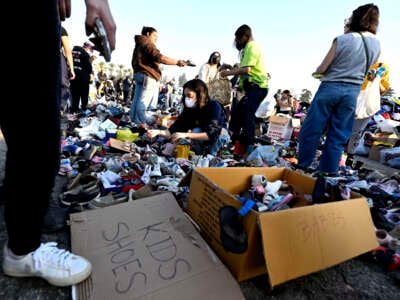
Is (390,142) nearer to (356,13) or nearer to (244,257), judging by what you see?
(356,13)

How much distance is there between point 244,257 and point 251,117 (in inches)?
79.4

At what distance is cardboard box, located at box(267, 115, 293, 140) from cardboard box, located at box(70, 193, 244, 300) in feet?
12.8

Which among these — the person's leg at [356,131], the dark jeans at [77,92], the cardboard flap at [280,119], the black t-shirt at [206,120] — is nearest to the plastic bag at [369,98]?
the person's leg at [356,131]

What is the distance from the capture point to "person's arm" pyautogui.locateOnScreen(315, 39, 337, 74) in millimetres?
1768

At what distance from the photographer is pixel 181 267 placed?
78cm

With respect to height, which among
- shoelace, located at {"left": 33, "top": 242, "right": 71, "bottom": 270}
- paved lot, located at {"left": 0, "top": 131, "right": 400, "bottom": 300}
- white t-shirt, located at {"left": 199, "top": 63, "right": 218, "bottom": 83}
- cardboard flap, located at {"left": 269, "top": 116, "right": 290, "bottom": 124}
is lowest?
paved lot, located at {"left": 0, "top": 131, "right": 400, "bottom": 300}

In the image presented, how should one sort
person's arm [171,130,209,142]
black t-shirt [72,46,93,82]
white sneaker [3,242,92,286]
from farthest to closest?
black t-shirt [72,46,93,82]
person's arm [171,130,209,142]
white sneaker [3,242,92,286]

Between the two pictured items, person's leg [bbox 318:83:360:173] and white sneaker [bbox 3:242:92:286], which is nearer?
white sneaker [bbox 3:242:92:286]

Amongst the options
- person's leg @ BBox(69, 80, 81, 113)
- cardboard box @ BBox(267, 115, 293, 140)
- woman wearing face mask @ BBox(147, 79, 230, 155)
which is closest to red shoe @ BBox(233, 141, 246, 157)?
woman wearing face mask @ BBox(147, 79, 230, 155)

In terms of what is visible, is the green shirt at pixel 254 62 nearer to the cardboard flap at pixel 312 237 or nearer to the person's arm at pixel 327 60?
the person's arm at pixel 327 60

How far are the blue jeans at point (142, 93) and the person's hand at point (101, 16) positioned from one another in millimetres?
2733

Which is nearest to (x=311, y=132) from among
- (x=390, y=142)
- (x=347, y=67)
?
(x=347, y=67)

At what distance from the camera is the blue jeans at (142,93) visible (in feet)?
10.5

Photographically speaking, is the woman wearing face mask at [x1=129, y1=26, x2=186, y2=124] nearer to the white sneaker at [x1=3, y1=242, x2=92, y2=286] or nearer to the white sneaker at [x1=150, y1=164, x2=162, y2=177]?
the white sneaker at [x1=150, y1=164, x2=162, y2=177]
